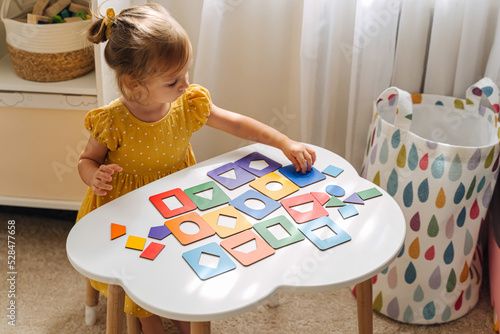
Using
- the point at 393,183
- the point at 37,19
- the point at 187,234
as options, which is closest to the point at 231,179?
the point at 187,234

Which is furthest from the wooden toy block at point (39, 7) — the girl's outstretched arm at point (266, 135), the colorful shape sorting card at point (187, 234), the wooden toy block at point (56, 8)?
the colorful shape sorting card at point (187, 234)

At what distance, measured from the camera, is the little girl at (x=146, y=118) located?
100 cm

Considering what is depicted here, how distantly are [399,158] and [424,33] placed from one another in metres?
0.37

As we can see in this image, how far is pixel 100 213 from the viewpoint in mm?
959

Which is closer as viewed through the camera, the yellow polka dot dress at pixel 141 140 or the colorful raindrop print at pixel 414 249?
the yellow polka dot dress at pixel 141 140

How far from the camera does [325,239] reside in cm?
91

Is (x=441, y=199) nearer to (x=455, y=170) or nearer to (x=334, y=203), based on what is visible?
(x=455, y=170)

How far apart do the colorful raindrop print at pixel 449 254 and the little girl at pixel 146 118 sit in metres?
0.47

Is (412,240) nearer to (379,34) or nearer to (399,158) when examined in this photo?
(399,158)

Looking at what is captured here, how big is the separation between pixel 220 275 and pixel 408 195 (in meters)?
0.66

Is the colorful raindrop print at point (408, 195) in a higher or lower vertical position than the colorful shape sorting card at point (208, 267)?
lower

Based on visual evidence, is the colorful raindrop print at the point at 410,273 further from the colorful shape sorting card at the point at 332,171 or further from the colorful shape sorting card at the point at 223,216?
the colorful shape sorting card at the point at 223,216

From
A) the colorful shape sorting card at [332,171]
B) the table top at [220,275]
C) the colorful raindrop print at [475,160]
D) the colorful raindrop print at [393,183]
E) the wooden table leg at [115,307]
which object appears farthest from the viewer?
the colorful raindrop print at [393,183]

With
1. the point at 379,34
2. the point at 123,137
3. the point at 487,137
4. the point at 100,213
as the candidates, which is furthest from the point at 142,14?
the point at 487,137
